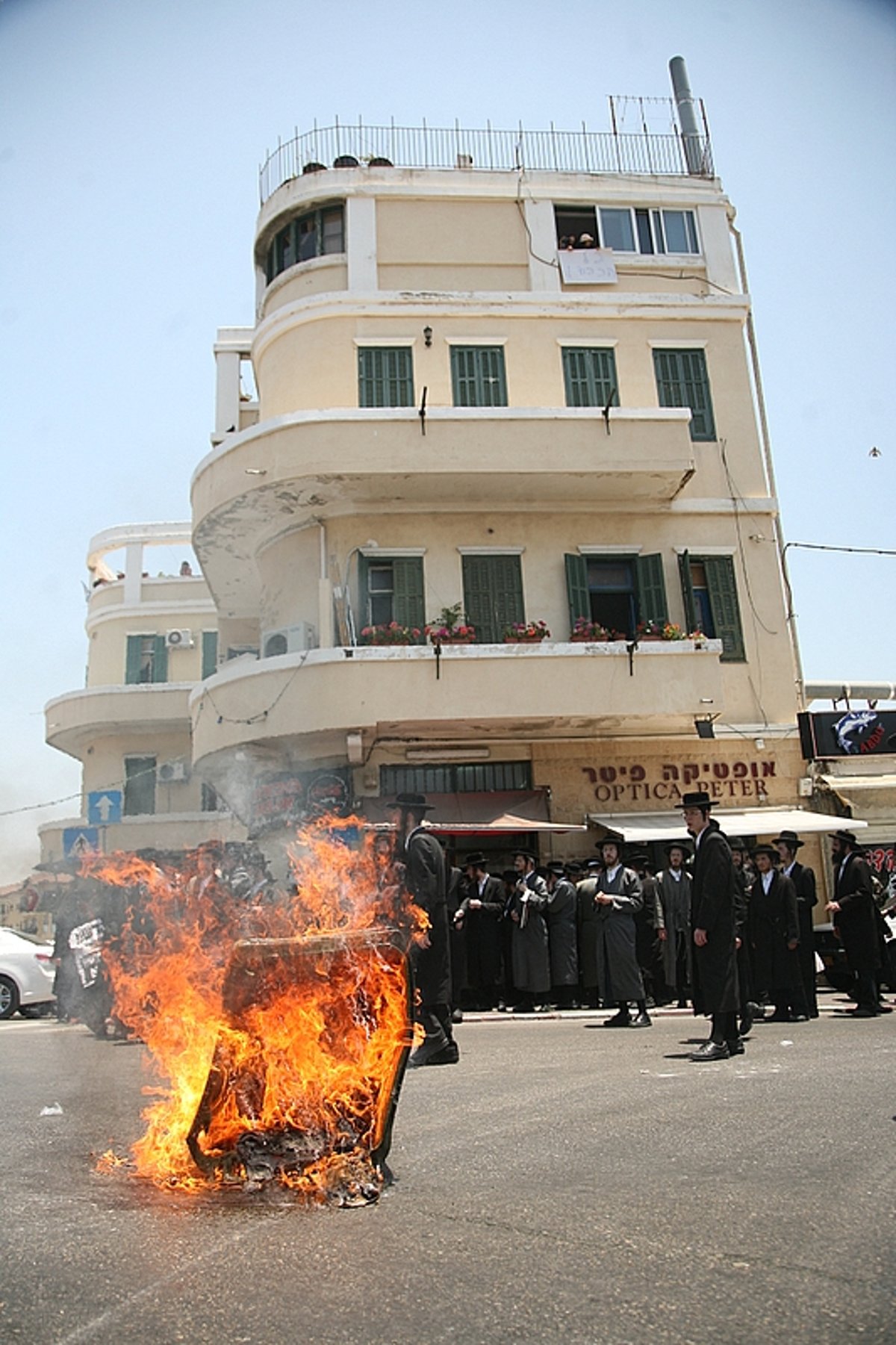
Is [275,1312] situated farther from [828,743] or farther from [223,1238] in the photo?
[828,743]

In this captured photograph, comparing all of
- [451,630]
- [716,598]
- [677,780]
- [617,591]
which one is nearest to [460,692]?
[451,630]

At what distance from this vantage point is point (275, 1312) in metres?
3.17

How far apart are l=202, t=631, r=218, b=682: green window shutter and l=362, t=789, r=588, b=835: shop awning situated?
1336 centimetres

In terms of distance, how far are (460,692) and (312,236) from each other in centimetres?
1010

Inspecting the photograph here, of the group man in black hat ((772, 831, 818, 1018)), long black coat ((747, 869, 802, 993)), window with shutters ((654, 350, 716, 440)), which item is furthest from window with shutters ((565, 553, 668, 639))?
long black coat ((747, 869, 802, 993))

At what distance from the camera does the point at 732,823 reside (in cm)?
1795

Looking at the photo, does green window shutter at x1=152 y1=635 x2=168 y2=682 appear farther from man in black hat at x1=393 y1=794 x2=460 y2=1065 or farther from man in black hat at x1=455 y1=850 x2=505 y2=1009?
man in black hat at x1=393 y1=794 x2=460 y2=1065

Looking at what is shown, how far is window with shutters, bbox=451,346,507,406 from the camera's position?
67.3 feet

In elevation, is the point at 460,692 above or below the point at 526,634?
below

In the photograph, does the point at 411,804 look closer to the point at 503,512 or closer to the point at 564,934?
the point at 564,934

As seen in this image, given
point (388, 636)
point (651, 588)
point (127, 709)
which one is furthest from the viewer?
point (127, 709)

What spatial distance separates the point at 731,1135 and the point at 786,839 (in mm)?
7222

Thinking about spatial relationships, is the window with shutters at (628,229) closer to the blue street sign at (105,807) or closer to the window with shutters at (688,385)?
the window with shutters at (688,385)

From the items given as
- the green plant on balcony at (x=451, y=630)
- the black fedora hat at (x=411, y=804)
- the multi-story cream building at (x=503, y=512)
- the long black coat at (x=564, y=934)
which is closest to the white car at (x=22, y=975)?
the multi-story cream building at (x=503, y=512)
